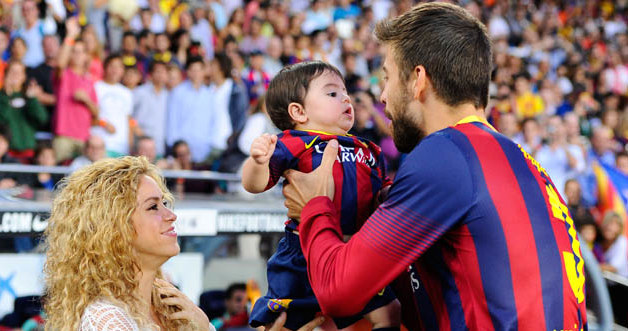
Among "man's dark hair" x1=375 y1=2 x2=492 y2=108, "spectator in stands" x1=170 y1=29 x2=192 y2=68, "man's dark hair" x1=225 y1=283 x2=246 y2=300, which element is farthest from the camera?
"spectator in stands" x1=170 y1=29 x2=192 y2=68

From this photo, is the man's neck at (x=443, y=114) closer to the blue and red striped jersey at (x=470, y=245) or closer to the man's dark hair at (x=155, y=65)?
the blue and red striped jersey at (x=470, y=245)

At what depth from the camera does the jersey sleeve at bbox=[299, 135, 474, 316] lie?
2.05 m

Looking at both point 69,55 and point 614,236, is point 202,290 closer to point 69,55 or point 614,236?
point 69,55

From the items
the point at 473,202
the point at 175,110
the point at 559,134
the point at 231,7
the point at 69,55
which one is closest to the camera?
the point at 473,202

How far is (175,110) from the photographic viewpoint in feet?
27.2

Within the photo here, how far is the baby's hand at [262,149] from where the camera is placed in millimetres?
2666

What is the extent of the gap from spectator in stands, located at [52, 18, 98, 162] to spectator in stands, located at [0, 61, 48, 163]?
195 mm

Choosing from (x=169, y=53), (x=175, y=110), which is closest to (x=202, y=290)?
(x=175, y=110)

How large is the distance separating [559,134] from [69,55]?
6322mm

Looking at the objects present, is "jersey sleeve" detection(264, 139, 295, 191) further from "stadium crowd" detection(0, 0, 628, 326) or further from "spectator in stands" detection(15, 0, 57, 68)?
"spectator in stands" detection(15, 0, 57, 68)

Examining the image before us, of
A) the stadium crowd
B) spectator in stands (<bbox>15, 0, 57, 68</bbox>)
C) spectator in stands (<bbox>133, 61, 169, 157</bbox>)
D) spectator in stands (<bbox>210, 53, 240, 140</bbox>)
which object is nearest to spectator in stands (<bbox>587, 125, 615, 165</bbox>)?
the stadium crowd

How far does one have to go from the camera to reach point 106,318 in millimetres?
2609

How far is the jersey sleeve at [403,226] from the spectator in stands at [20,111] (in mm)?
5430

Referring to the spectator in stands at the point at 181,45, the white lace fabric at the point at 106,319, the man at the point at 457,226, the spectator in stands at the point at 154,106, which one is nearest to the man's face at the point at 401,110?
the man at the point at 457,226
